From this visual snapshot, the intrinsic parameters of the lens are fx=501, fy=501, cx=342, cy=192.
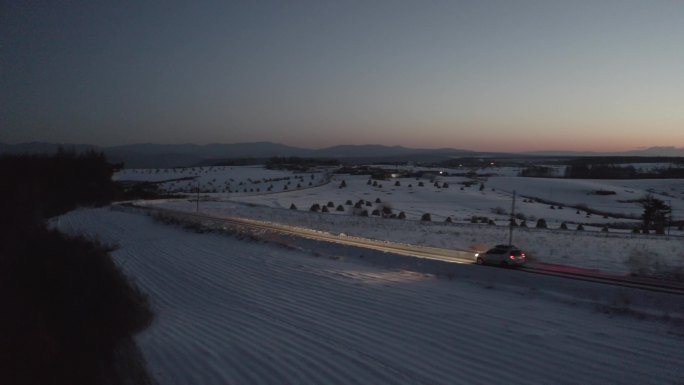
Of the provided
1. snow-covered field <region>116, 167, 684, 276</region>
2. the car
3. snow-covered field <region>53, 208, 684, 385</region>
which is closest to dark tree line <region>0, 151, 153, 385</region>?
snow-covered field <region>53, 208, 684, 385</region>

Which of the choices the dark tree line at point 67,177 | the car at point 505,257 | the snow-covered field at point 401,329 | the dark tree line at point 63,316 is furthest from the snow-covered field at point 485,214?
the dark tree line at point 63,316

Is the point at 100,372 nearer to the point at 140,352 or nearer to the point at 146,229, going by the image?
the point at 140,352

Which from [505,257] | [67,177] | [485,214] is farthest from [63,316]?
[67,177]

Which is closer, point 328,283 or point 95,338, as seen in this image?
point 95,338

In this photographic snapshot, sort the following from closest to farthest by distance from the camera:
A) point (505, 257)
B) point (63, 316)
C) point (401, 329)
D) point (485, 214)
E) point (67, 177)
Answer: point (63, 316) → point (401, 329) → point (505, 257) → point (485, 214) → point (67, 177)

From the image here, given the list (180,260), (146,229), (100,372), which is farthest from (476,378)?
(146,229)

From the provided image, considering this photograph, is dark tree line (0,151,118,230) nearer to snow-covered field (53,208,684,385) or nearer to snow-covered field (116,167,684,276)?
snow-covered field (116,167,684,276)

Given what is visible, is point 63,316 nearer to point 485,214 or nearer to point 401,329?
point 401,329

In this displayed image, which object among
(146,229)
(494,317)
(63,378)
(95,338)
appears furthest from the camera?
(146,229)
